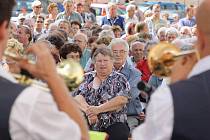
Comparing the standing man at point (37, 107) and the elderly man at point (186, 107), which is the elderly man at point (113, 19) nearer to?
the elderly man at point (186, 107)

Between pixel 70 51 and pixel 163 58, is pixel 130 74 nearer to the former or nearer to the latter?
pixel 70 51

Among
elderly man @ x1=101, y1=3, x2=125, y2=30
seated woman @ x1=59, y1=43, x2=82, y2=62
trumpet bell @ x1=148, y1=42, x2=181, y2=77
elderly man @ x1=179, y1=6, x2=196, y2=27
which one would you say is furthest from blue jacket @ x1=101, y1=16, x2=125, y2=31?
trumpet bell @ x1=148, y1=42, x2=181, y2=77

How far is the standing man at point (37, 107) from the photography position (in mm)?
1961

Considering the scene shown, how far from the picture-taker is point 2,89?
2051mm

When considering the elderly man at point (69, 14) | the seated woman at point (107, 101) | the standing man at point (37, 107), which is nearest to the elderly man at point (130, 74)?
the seated woman at point (107, 101)

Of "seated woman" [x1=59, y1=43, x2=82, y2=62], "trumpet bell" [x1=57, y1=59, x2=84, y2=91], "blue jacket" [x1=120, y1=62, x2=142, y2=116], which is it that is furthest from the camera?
"seated woman" [x1=59, y1=43, x2=82, y2=62]

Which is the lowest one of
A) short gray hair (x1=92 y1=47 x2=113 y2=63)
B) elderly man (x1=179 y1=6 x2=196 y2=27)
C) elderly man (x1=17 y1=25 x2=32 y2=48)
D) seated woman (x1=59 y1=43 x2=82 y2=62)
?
elderly man (x1=179 y1=6 x2=196 y2=27)

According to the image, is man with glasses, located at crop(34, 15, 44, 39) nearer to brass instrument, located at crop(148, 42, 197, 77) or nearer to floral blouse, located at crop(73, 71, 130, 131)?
floral blouse, located at crop(73, 71, 130, 131)

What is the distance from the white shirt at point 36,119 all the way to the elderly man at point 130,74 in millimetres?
3981

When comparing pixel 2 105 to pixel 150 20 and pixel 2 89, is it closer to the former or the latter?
pixel 2 89

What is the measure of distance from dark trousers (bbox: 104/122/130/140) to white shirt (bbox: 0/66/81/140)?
11.6 feet

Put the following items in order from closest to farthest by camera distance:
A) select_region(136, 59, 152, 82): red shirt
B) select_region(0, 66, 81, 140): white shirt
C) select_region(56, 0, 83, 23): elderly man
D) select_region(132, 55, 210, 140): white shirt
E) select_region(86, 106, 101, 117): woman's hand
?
select_region(0, 66, 81, 140): white shirt < select_region(132, 55, 210, 140): white shirt < select_region(86, 106, 101, 117): woman's hand < select_region(136, 59, 152, 82): red shirt < select_region(56, 0, 83, 23): elderly man

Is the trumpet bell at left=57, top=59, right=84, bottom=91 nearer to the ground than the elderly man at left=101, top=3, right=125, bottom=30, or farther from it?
farther from it

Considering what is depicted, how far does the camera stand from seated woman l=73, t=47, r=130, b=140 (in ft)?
18.1
